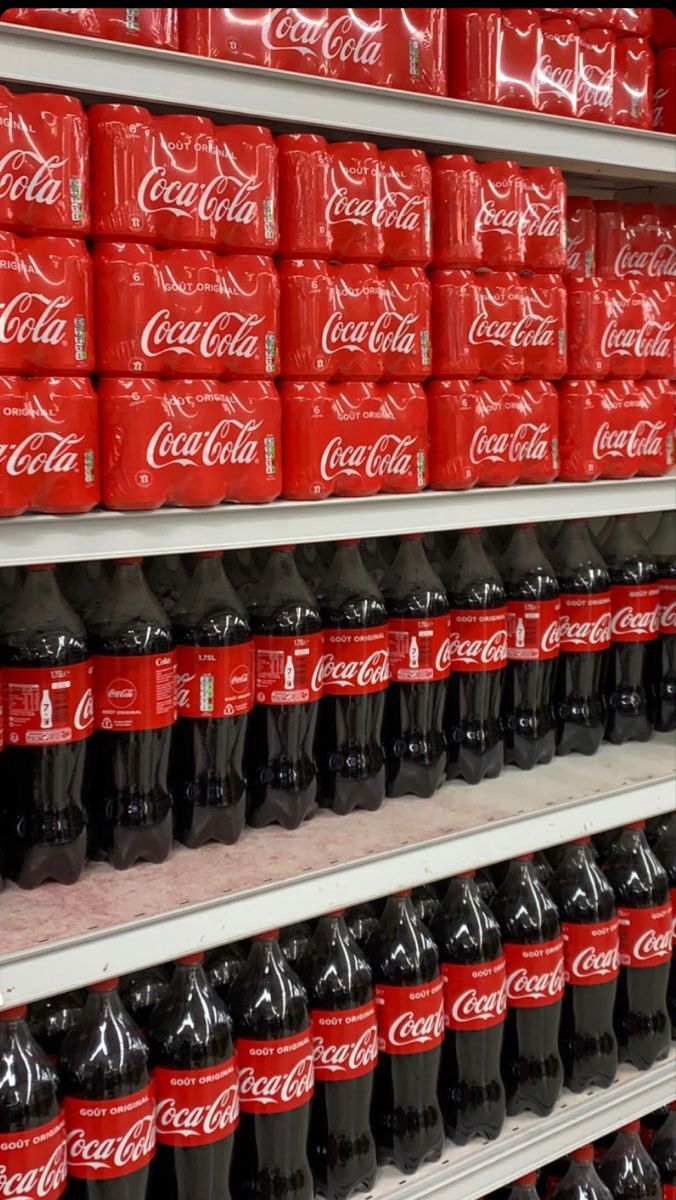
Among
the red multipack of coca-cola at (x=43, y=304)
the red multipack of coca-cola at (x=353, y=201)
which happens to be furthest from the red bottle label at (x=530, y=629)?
the red multipack of coca-cola at (x=43, y=304)

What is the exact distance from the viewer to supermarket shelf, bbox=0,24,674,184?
151 cm

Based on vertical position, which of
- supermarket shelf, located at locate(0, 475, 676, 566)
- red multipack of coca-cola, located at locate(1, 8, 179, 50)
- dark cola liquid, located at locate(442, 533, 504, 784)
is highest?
red multipack of coca-cola, located at locate(1, 8, 179, 50)

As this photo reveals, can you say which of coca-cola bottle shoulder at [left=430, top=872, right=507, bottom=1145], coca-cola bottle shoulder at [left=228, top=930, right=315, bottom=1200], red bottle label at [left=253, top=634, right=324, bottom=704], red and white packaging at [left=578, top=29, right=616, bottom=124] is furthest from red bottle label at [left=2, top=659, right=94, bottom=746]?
red and white packaging at [left=578, top=29, right=616, bottom=124]

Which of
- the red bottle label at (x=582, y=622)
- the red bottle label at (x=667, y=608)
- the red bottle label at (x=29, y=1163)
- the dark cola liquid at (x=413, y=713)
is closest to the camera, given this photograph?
the red bottle label at (x=29, y=1163)

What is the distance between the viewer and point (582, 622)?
244 centimetres

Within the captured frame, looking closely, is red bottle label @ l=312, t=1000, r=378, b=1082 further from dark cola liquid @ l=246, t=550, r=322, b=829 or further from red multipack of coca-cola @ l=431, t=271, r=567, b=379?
red multipack of coca-cola @ l=431, t=271, r=567, b=379

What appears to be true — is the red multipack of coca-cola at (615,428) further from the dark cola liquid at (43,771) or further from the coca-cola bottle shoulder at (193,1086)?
the coca-cola bottle shoulder at (193,1086)

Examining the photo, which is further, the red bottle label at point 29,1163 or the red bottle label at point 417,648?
the red bottle label at point 417,648

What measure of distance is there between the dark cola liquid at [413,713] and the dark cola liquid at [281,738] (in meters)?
0.20

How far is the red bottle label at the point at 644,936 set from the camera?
2.40 metres

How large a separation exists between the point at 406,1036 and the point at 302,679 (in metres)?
0.63

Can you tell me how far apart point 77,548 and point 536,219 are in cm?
104

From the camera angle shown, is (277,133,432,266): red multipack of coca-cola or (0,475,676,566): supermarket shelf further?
(277,133,432,266): red multipack of coca-cola

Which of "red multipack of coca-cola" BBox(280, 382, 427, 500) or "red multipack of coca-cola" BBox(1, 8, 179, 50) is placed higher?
"red multipack of coca-cola" BBox(1, 8, 179, 50)
